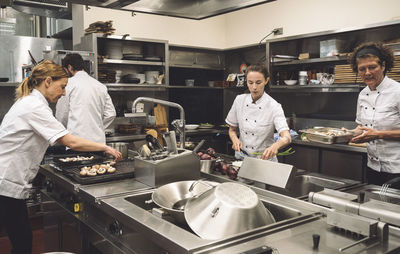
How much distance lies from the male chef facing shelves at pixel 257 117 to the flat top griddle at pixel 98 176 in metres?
0.93

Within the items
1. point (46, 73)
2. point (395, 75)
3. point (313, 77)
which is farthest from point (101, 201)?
point (313, 77)

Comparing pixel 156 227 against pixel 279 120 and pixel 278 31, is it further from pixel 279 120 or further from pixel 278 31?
pixel 278 31

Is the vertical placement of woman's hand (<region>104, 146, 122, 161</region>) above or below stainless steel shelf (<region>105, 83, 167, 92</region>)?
below

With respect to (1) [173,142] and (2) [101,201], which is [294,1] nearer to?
(1) [173,142]

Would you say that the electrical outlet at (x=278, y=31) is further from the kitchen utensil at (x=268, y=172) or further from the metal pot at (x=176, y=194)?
the metal pot at (x=176, y=194)

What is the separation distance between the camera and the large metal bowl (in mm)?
1475

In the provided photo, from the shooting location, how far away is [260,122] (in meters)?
3.21

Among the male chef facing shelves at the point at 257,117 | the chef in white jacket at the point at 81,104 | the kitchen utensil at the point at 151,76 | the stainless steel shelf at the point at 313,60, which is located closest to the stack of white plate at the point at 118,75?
the kitchen utensil at the point at 151,76

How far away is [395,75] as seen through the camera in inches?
153

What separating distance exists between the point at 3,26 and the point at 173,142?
15.0ft

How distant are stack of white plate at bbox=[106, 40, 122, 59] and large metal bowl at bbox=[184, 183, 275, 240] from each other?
4.48 m

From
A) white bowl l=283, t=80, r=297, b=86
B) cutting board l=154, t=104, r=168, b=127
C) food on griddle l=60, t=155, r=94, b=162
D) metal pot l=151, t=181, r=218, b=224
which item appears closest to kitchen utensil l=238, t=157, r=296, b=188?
metal pot l=151, t=181, r=218, b=224

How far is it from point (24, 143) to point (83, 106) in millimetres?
1669

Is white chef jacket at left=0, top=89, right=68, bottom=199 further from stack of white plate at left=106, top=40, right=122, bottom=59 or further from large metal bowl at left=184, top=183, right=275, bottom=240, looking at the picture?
stack of white plate at left=106, top=40, right=122, bottom=59
